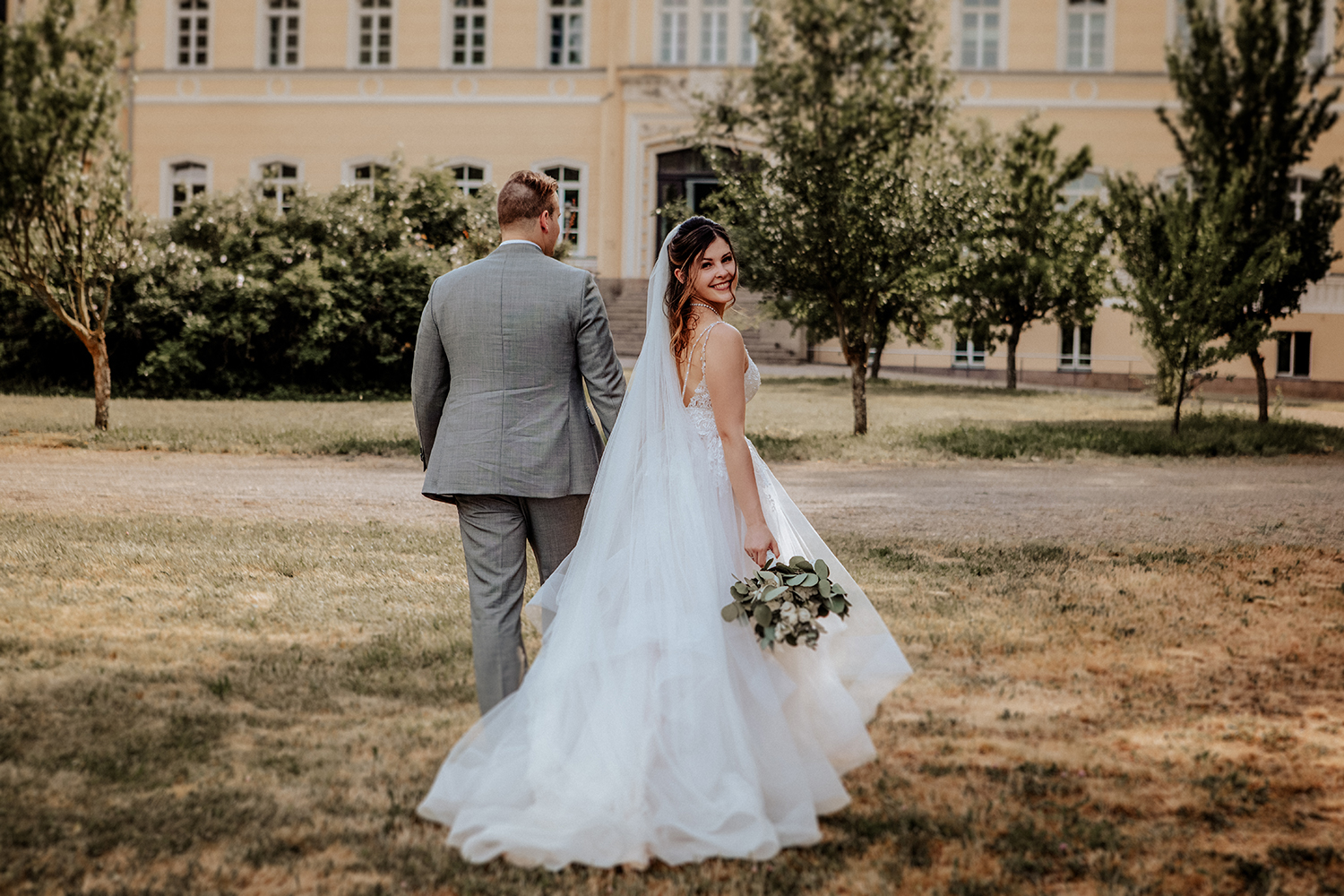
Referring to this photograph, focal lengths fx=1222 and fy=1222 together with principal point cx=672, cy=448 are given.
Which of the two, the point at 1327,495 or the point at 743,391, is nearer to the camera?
the point at 743,391

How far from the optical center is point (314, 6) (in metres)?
31.7

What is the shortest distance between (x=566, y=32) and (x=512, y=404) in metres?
29.3

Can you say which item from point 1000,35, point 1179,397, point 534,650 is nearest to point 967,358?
point 1000,35

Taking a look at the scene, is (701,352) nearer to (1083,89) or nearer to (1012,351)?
(1012,351)

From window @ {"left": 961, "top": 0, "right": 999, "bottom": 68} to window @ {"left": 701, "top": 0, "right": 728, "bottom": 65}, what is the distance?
5.88 metres

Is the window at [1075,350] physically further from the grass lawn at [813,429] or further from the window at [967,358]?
the grass lawn at [813,429]

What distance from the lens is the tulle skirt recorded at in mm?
3377

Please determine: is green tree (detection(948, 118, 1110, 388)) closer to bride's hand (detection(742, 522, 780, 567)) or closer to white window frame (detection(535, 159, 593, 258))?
white window frame (detection(535, 159, 593, 258))

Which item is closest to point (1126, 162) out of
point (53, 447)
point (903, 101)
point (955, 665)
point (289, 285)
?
point (903, 101)

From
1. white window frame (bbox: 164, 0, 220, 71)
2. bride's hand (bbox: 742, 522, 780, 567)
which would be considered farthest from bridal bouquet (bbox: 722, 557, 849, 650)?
white window frame (bbox: 164, 0, 220, 71)

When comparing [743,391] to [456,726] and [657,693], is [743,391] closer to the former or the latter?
[657,693]

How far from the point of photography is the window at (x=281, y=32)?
31844mm

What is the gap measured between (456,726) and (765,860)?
1.51 meters

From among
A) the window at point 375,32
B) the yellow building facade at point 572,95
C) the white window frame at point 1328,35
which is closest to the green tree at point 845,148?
the yellow building facade at point 572,95
